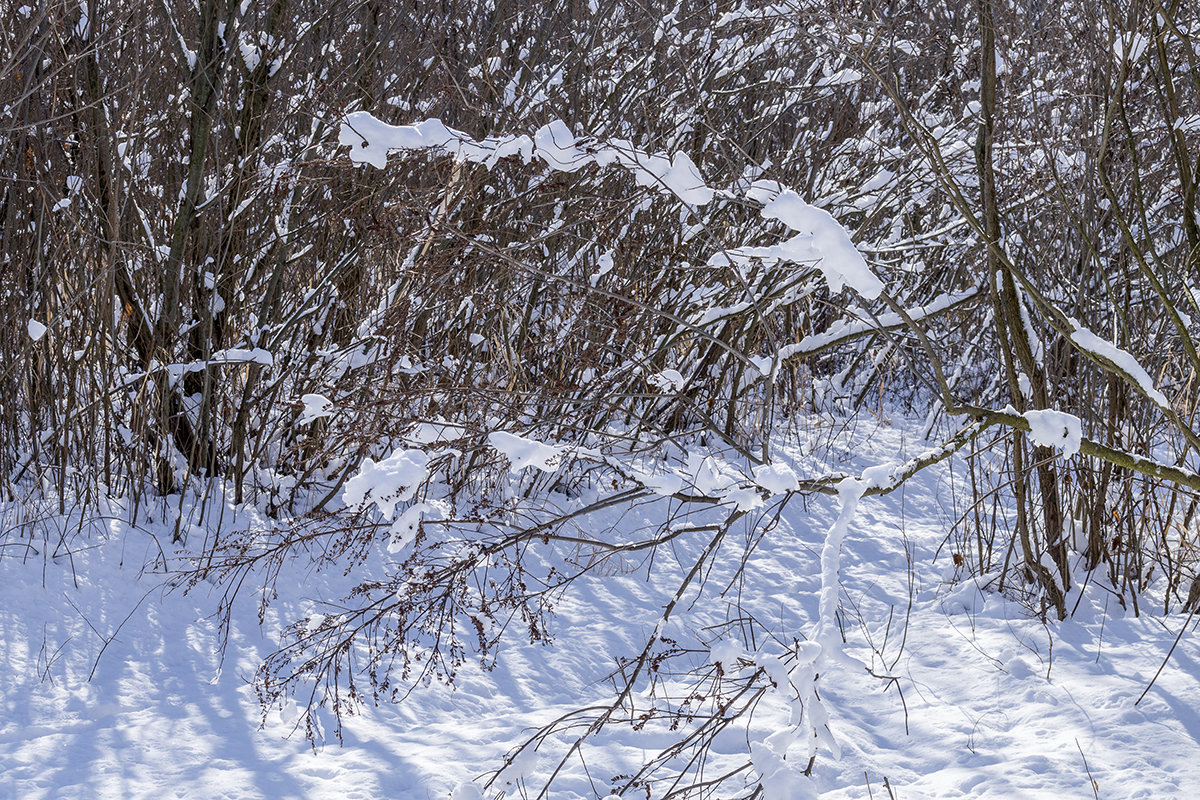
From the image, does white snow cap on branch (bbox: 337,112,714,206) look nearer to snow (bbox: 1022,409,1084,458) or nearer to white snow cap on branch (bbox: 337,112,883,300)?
white snow cap on branch (bbox: 337,112,883,300)

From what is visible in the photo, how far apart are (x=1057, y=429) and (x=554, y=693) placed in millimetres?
2343

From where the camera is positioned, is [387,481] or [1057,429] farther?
[1057,429]

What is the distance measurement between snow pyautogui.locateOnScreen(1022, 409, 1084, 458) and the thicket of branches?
3.40ft

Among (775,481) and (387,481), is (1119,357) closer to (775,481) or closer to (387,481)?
(775,481)

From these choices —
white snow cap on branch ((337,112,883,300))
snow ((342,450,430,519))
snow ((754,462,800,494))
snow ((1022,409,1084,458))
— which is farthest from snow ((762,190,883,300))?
snow ((342,450,430,519))

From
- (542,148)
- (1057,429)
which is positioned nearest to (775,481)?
(1057,429)

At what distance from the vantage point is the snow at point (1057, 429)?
7.88ft

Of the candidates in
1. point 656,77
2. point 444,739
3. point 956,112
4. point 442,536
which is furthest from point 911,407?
point 444,739

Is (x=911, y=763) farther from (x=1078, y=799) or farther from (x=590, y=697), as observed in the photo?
(x=590, y=697)

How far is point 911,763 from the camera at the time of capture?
135 inches

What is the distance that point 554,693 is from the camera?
4.04 metres

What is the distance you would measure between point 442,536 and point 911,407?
481 cm

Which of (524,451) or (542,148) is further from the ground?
(542,148)

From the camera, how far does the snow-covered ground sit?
10.6 feet
